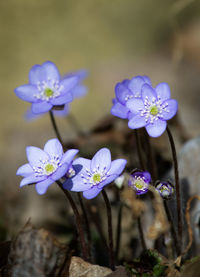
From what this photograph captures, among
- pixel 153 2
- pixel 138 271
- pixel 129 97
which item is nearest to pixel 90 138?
pixel 129 97

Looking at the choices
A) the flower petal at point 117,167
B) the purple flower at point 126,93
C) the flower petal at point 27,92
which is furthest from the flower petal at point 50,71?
the flower petal at point 117,167

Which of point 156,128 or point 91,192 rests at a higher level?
point 156,128

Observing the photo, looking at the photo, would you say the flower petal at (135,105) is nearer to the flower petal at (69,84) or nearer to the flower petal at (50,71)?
the flower petal at (69,84)

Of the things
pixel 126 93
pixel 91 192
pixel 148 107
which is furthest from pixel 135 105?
pixel 91 192

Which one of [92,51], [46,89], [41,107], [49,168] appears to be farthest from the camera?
[92,51]

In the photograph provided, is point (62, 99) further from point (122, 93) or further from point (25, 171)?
point (25, 171)

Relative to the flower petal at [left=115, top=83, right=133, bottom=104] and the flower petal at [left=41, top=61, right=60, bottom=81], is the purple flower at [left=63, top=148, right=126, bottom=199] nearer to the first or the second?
the flower petal at [left=115, top=83, right=133, bottom=104]

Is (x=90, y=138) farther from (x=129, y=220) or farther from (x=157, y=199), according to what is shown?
Answer: (x=157, y=199)
